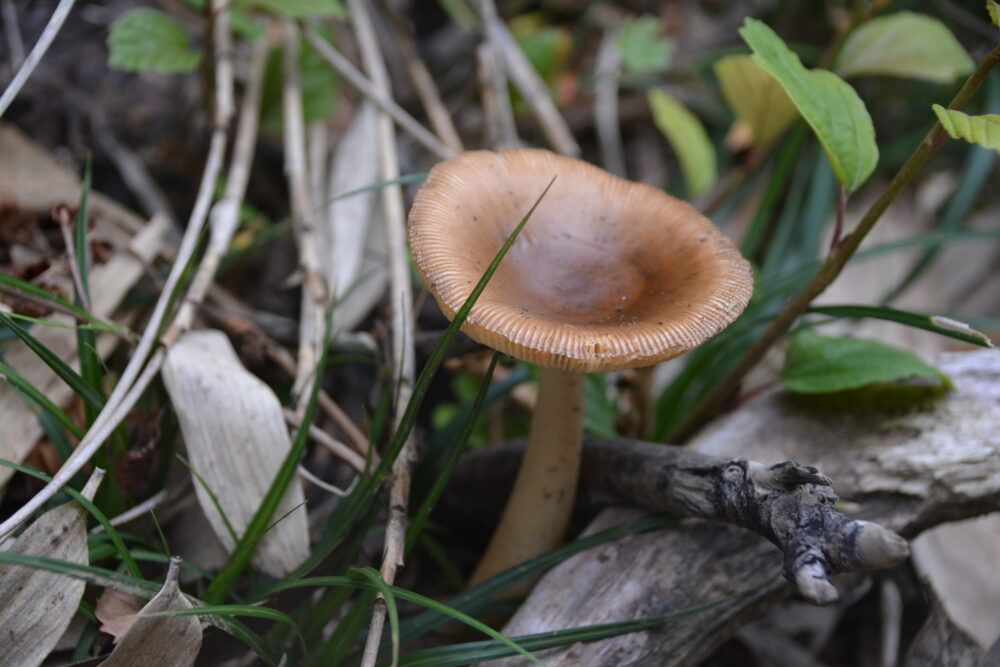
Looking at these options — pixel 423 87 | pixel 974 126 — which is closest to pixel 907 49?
pixel 974 126

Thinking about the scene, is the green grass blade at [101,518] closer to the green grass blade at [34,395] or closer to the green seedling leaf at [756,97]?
the green grass blade at [34,395]

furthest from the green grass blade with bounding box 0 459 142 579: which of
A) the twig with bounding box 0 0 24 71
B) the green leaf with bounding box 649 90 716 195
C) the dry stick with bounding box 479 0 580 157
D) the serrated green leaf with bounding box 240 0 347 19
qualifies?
the green leaf with bounding box 649 90 716 195

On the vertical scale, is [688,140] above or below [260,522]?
above

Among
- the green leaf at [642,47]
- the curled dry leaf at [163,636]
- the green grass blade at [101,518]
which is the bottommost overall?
the curled dry leaf at [163,636]

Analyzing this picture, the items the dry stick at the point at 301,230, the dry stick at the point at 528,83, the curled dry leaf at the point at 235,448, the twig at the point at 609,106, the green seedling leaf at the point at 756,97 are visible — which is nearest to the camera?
the curled dry leaf at the point at 235,448

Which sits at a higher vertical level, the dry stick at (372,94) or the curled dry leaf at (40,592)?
the dry stick at (372,94)

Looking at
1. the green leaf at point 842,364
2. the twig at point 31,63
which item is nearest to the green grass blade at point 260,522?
the twig at point 31,63

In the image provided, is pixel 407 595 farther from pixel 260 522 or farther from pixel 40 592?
pixel 40 592
